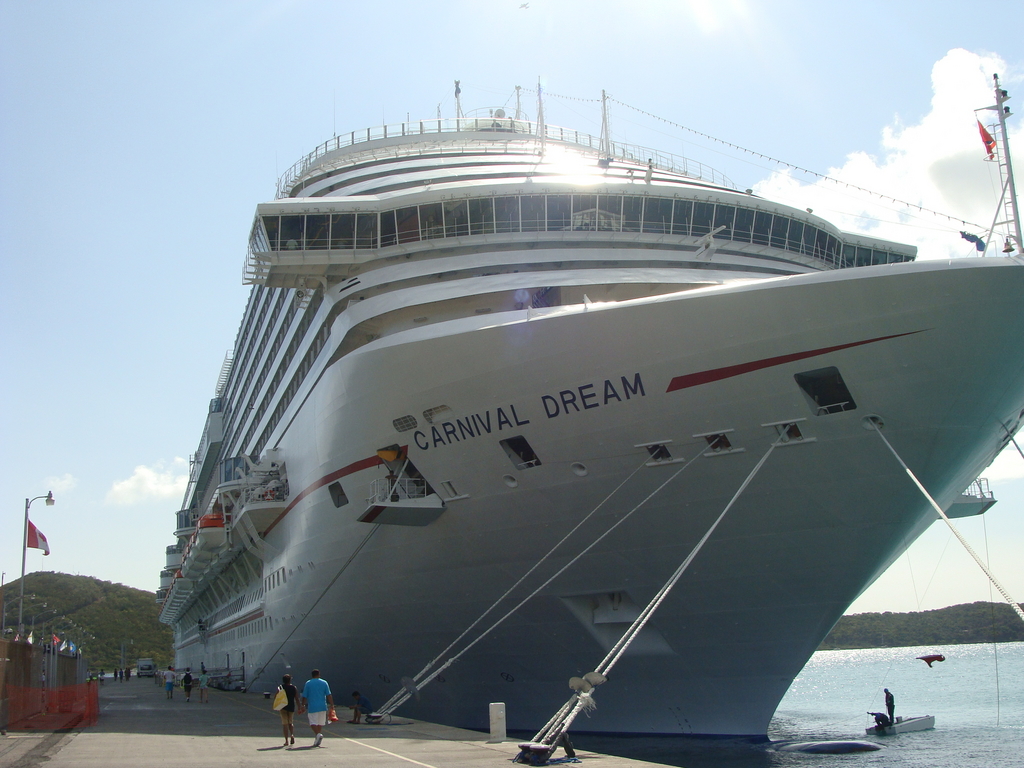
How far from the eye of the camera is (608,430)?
12.6 m

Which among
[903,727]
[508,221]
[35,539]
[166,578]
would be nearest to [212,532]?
[35,539]

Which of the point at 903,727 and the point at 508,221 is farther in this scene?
the point at 903,727

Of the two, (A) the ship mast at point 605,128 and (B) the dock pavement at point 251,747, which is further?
(A) the ship mast at point 605,128

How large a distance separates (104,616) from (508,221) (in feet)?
507

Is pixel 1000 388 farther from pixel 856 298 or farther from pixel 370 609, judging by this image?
pixel 370 609

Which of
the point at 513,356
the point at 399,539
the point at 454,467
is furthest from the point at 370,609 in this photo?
the point at 513,356

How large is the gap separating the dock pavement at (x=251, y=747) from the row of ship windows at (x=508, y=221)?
9.51 m

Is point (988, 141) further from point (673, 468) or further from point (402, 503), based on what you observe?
point (402, 503)

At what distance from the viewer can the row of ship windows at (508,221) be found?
18.0 m

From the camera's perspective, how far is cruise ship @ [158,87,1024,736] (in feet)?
37.6

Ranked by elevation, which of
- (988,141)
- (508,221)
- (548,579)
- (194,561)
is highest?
(508,221)

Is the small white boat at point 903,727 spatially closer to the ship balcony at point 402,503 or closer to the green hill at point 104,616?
the ship balcony at point 402,503

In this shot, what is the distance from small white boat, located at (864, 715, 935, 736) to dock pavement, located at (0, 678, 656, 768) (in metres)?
14.6

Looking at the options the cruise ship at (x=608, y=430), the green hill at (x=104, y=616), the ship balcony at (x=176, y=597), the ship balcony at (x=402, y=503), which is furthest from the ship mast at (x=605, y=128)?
the green hill at (x=104, y=616)
